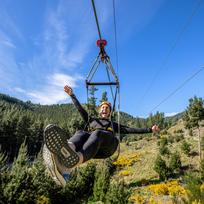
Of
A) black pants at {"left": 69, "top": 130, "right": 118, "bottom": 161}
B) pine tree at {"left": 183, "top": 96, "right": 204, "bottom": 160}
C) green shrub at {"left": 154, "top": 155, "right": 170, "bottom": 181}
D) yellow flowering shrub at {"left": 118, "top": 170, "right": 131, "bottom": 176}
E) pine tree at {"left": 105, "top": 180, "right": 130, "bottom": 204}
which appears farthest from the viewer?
pine tree at {"left": 183, "top": 96, "right": 204, "bottom": 160}

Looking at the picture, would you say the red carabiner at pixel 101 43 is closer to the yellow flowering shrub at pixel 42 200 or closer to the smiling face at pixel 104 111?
the smiling face at pixel 104 111

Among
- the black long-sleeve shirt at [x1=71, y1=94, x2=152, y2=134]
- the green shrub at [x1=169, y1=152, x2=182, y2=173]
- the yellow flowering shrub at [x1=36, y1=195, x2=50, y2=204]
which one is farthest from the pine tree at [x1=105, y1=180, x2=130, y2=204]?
the green shrub at [x1=169, y1=152, x2=182, y2=173]

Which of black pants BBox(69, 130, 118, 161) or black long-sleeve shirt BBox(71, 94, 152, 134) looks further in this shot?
black long-sleeve shirt BBox(71, 94, 152, 134)

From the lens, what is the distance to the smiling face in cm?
554

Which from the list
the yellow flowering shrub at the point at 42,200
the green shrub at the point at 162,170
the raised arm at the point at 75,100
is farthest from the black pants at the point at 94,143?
the green shrub at the point at 162,170

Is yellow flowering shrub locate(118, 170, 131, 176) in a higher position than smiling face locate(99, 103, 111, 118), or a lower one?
lower

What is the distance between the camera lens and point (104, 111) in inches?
218

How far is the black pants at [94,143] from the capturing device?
439cm

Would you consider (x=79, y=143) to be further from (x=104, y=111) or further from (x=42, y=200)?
(x=42, y=200)

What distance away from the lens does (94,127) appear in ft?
17.0

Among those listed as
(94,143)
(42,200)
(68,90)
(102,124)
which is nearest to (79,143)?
(94,143)

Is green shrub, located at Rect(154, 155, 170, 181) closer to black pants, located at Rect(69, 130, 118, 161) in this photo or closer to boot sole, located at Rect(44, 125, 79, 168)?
black pants, located at Rect(69, 130, 118, 161)

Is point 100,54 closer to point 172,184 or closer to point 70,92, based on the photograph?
point 70,92

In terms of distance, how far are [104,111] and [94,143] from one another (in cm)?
121
